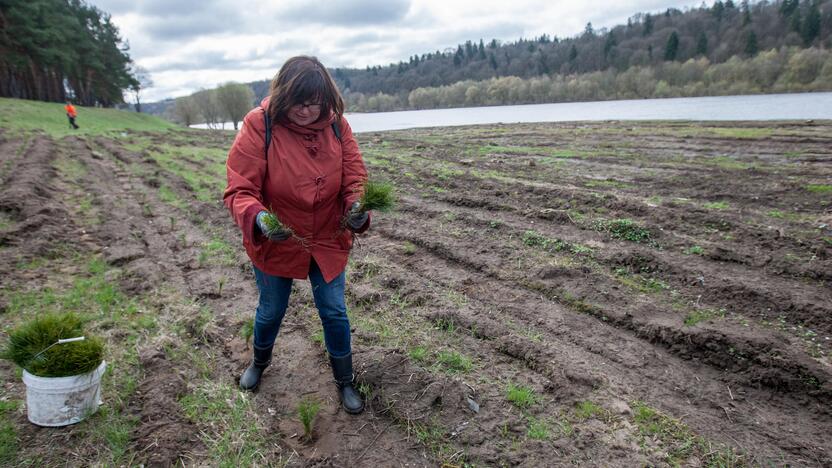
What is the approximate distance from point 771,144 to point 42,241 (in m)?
19.2

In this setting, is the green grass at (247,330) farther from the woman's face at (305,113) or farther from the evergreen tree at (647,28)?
the evergreen tree at (647,28)

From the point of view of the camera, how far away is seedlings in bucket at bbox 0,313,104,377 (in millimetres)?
2926

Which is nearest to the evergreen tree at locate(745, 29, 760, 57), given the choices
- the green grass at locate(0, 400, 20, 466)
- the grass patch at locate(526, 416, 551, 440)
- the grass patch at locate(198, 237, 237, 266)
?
the grass patch at locate(198, 237, 237, 266)

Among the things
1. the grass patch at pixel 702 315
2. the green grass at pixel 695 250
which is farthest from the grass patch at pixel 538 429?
the green grass at pixel 695 250

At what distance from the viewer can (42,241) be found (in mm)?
6609

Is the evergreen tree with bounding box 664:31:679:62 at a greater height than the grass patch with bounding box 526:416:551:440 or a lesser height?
greater

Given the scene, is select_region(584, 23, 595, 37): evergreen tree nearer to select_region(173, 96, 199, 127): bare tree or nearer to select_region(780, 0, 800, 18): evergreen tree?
select_region(780, 0, 800, 18): evergreen tree

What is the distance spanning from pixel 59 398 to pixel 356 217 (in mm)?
2234

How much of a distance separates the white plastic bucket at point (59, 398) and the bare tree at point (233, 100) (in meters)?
61.3

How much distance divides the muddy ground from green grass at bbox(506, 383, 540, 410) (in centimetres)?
2

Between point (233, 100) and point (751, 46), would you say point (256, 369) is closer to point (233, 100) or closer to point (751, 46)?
point (233, 100)

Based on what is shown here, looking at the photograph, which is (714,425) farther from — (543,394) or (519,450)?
(519,450)

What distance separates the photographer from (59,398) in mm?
Result: 2959

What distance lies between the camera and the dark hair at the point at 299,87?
271 centimetres
